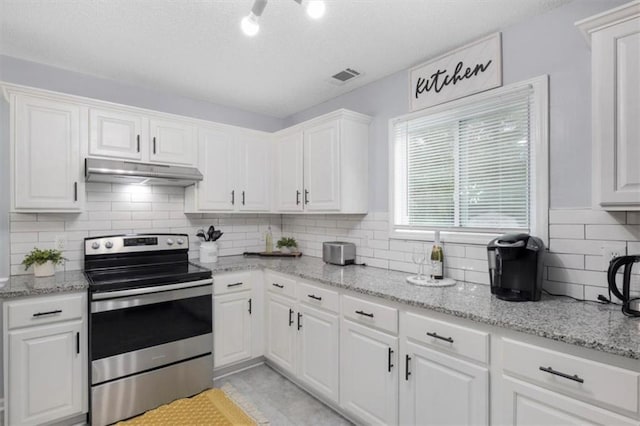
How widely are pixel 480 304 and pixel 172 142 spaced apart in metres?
2.69

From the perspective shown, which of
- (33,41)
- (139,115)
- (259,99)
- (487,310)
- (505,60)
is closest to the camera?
(487,310)

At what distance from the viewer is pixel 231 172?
3.32m

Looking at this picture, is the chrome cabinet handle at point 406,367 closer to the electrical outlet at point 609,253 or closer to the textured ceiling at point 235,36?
the electrical outlet at point 609,253

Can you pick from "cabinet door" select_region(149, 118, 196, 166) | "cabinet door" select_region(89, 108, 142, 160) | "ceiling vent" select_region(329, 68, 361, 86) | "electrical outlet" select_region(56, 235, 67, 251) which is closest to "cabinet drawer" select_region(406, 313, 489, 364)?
"ceiling vent" select_region(329, 68, 361, 86)

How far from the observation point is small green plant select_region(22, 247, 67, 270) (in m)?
2.38

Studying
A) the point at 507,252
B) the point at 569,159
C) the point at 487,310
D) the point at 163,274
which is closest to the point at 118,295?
the point at 163,274

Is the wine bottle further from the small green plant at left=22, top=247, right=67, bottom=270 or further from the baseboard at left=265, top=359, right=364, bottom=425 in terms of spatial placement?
the small green plant at left=22, top=247, right=67, bottom=270

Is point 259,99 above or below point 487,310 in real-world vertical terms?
above

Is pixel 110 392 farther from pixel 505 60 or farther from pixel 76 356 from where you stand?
pixel 505 60

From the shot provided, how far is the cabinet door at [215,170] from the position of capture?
10.2 feet

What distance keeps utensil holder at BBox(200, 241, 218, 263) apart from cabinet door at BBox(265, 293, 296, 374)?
2.15ft

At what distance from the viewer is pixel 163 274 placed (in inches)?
98.5

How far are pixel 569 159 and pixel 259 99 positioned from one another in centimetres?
267

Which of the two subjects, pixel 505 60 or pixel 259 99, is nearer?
pixel 505 60
